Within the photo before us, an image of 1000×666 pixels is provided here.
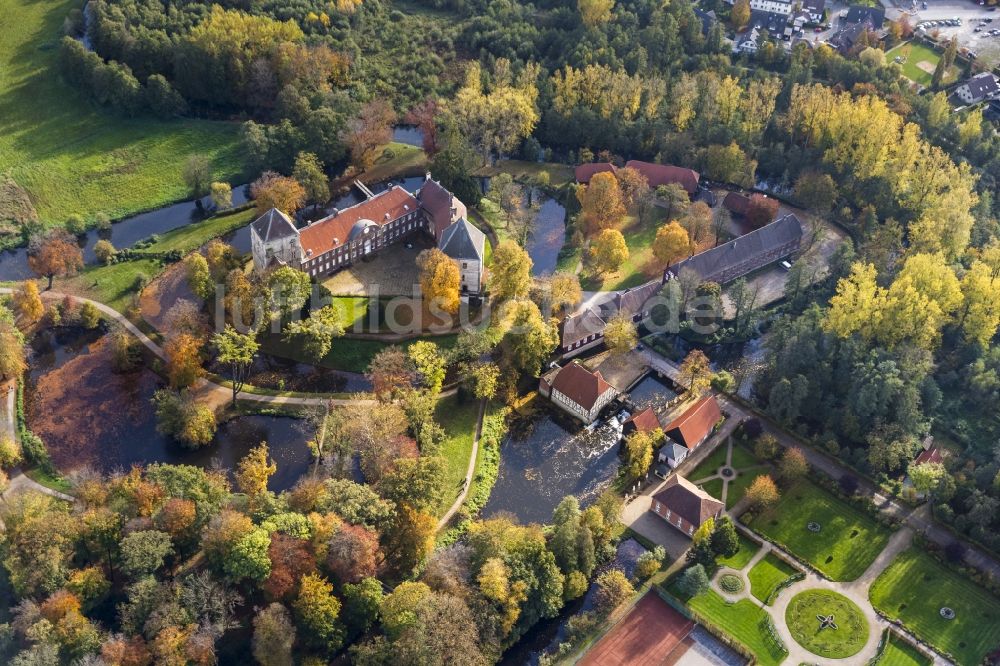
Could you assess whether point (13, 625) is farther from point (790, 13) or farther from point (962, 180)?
point (790, 13)

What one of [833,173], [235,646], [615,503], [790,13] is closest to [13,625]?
[235,646]

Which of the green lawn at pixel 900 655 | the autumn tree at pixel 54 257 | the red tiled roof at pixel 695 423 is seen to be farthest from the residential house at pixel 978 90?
the autumn tree at pixel 54 257

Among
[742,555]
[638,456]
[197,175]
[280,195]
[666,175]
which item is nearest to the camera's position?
[742,555]

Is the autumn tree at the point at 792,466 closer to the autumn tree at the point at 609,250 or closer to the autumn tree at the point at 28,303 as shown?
the autumn tree at the point at 609,250

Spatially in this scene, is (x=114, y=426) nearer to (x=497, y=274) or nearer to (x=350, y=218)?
(x=350, y=218)

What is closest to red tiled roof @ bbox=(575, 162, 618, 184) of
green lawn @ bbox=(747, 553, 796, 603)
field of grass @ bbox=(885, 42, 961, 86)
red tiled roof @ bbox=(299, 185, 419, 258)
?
red tiled roof @ bbox=(299, 185, 419, 258)

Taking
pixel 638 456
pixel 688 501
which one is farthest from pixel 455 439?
pixel 688 501
